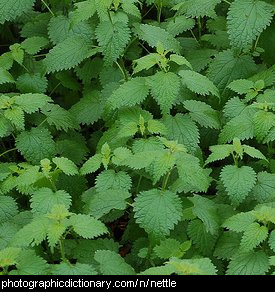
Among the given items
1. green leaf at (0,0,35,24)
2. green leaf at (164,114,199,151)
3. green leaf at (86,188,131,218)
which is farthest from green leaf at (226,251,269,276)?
Answer: green leaf at (0,0,35,24)

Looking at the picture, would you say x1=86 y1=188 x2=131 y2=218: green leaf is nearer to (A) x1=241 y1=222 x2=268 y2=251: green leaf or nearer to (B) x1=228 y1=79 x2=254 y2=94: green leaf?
(A) x1=241 y1=222 x2=268 y2=251: green leaf

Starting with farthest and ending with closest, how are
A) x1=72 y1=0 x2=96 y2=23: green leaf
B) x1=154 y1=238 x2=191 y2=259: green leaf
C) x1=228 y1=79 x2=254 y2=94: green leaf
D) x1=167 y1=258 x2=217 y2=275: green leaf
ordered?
x1=228 y1=79 x2=254 y2=94: green leaf < x1=72 y1=0 x2=96 y2=23: green leaf < x1=154 y1=238 x2=191 y2=259: green leaf < x1=167 y1=258 x2=217 y2=275: green leaf

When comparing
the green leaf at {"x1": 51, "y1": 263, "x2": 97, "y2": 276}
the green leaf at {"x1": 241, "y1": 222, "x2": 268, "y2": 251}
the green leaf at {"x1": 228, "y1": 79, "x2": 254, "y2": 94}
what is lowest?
the green leaf at {"x1": 241, "y1": 222, "x2": 268, "y2": 251}

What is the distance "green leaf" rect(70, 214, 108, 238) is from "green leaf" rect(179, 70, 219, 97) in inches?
46.3

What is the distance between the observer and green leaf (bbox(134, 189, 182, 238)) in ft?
12.3

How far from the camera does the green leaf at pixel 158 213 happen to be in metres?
3.75

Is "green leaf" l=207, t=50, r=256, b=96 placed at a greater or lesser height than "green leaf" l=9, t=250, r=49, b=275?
greater

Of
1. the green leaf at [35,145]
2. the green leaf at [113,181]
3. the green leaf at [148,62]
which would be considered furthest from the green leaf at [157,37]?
the green leaf at [113,181]

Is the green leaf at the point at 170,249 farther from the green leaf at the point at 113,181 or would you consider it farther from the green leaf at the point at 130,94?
the green leaf at the point at 130,94

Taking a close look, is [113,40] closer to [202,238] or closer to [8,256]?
[202,238]

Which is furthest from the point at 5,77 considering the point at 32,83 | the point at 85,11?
the point at 85,11

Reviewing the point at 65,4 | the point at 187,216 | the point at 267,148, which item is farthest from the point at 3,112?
the point at 267,148

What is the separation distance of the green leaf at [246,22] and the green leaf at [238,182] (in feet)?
3.32

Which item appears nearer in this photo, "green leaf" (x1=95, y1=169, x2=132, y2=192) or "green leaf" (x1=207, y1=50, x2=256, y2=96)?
"green leaf" (x1=95, y1=169, x2=132, y2=192)
